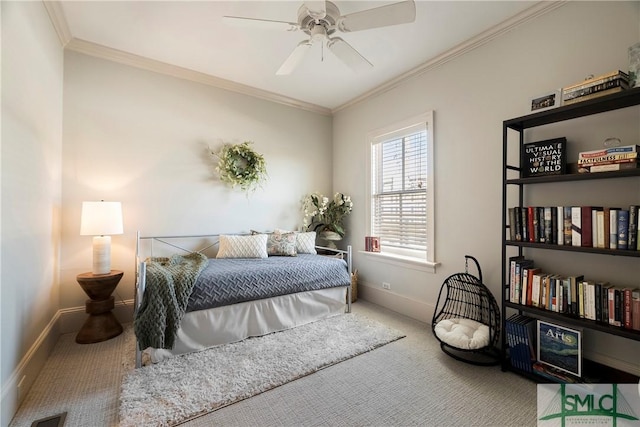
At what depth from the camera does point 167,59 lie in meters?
2.89

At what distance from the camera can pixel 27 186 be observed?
70.8 inches

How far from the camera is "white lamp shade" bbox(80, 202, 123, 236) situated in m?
2.37

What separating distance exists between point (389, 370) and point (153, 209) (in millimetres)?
2739

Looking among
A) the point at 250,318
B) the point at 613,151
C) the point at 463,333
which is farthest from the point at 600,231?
the point at 250,318

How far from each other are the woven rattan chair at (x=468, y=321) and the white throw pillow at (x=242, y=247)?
6.16 ft

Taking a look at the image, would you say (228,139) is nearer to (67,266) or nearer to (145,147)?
(145,147)

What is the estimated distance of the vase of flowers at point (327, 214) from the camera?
384 centimetres

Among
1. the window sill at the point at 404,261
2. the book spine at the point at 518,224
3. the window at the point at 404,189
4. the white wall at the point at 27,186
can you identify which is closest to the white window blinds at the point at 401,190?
the window at the point at 404,189

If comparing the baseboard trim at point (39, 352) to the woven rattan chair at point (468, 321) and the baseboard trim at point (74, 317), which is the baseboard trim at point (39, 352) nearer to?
the baseboard trim at point (74, 317)

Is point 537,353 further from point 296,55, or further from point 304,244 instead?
point 296,55

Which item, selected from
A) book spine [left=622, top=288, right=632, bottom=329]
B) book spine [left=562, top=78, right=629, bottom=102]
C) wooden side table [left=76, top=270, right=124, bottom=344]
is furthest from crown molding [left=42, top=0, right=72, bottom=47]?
book spine [left=622, top=288, right=632, bottom=329]

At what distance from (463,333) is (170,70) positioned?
380cm

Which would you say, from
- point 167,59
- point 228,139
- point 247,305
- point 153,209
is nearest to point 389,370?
point 247,305

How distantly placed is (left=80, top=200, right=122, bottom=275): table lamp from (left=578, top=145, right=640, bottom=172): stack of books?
3.51 metres
